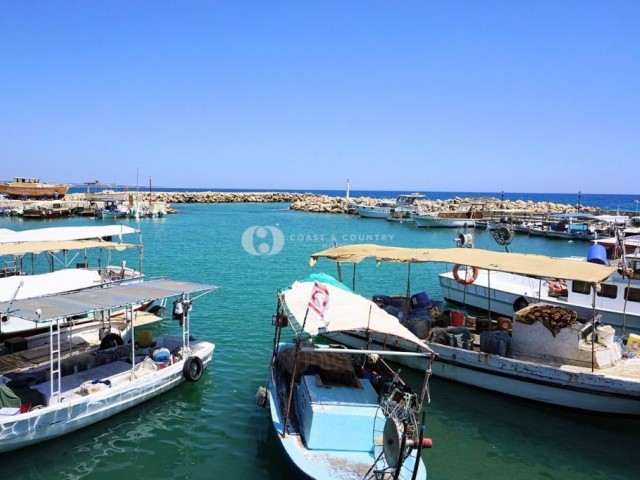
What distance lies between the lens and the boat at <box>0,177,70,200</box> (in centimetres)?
9231

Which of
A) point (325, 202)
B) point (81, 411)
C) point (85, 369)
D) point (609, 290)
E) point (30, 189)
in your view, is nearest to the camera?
point (81, 411)

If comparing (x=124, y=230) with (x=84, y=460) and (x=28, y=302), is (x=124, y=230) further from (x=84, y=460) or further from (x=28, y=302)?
(x=84, y=460)

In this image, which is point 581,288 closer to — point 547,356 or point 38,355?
point 547,356

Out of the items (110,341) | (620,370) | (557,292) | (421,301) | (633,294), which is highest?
(633,294)

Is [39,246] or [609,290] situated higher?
[39,246]

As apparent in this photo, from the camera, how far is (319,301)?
1062cm

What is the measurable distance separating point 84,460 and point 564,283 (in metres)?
19.7

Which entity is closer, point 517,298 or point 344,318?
point 344,318

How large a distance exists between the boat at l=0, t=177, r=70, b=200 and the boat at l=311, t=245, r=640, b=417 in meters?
95.2

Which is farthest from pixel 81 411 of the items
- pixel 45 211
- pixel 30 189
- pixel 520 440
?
pixel 30 189

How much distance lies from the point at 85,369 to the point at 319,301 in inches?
298

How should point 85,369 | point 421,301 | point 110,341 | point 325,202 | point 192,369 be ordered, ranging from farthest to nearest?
point 325,202, point 421,301, point 110,341, point 192,369, point 85,369

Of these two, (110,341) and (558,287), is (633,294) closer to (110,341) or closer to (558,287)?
(558,287)

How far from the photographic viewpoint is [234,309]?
22938 millimetres
